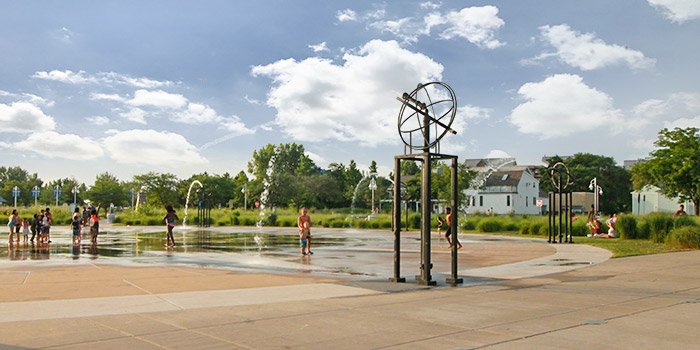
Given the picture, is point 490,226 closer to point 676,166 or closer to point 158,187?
point 676,166

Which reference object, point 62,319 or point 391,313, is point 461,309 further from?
point 62,319

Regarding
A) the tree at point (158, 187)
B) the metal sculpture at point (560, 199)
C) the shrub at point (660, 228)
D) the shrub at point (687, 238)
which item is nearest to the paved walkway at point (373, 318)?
the shrub at point (687, 238)

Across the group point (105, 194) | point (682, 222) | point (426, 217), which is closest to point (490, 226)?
point (682, 222)

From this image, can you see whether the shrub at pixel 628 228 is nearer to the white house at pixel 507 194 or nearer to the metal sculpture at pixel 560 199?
the metal sculpture at pixel 560 199

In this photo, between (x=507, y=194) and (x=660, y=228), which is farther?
(x=507, y=194)

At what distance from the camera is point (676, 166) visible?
3631 centimetres

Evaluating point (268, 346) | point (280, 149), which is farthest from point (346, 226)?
point (280, 149)

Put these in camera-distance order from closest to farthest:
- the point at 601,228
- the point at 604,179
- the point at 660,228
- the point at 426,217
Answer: the point at 426,217
the point at 660,228
the point at 601,228
the point at 604,179

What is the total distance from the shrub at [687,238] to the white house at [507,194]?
65.6 meters

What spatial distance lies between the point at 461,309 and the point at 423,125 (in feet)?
14.3

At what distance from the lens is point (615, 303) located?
8.83 m

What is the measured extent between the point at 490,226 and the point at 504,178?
58.4 m

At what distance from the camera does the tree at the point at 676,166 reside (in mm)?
35812

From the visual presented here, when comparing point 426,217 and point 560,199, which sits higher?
point 560,199
